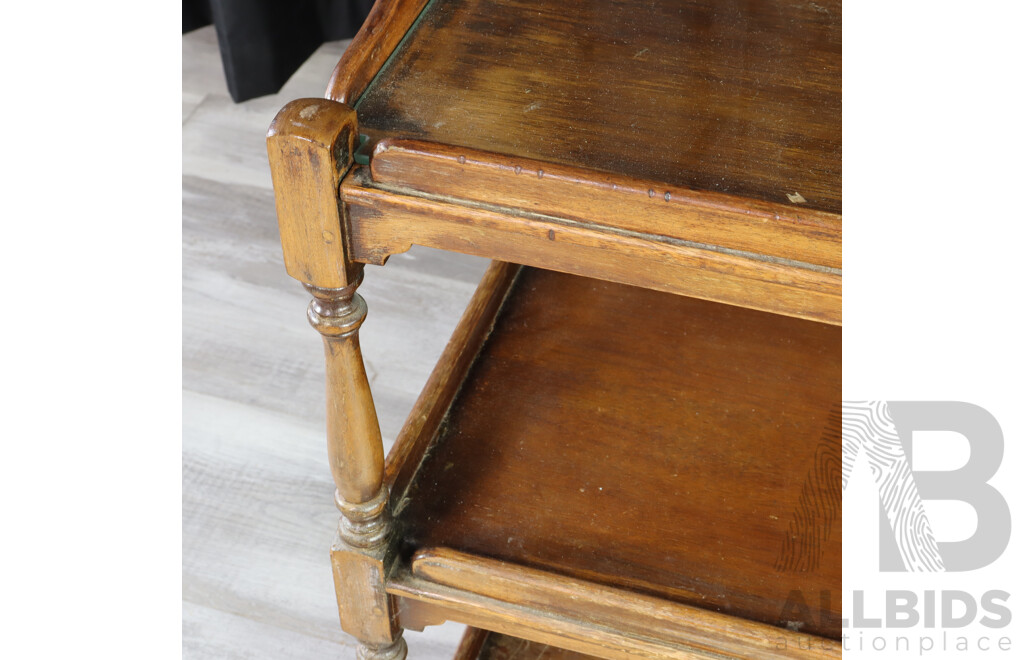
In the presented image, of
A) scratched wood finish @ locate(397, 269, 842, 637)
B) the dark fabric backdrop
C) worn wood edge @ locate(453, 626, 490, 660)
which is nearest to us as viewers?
scratched wood finish @ locate(397, 269, 842, 637)

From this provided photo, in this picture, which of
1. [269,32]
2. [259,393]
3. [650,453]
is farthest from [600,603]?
[269,32]

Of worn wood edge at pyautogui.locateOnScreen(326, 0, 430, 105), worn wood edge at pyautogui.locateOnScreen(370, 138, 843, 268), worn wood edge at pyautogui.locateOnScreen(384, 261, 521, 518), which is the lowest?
worn wood edge at pyautogui.locateOnScreen(384, 261, 521, 518)

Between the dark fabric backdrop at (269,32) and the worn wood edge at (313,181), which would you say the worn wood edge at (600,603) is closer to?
the worn wood edge at (313,181)

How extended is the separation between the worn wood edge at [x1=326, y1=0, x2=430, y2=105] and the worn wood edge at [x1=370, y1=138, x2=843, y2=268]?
7 cm

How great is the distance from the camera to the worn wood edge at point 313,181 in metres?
0.59

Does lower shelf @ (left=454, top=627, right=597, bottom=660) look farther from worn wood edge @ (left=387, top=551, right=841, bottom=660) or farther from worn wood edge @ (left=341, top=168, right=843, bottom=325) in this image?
worn wood edge @ (left=341, top=168, right=843, bottom=325)

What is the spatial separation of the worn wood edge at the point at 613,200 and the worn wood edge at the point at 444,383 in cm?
32

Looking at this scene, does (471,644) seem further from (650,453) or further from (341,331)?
(341,331)

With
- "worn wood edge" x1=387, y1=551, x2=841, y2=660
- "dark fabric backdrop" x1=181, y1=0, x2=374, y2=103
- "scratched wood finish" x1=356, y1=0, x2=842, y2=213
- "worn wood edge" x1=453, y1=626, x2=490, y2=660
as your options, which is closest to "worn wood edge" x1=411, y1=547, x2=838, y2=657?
"worn wood edge" x1=387, y1=551, x2=841, y2=660

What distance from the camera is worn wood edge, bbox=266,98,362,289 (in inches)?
23.4

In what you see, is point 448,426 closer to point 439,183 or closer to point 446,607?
point 446,607

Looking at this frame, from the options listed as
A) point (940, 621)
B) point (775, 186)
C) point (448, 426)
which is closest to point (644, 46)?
point (775, 186)

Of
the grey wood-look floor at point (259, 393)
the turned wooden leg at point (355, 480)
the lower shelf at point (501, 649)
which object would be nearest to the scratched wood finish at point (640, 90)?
the turned wooden leg at point (355, 480)

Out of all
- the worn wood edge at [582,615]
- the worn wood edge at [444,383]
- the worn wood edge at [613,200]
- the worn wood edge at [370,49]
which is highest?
the worn wood edge at [370,49]
